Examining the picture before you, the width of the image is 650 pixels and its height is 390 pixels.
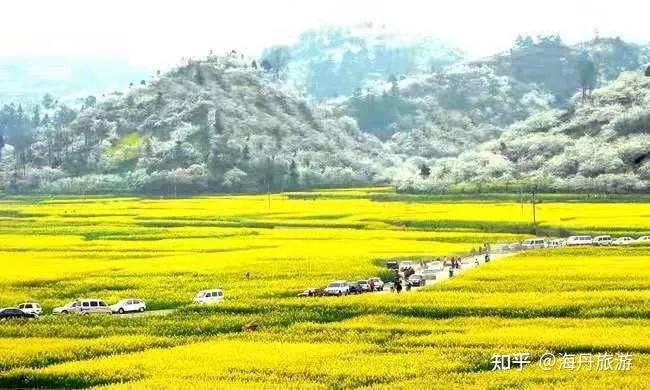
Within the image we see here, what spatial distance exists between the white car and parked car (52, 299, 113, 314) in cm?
41

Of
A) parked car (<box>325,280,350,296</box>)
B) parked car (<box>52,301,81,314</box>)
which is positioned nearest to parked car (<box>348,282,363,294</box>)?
parked car (<box>325,280,350,296</box>)

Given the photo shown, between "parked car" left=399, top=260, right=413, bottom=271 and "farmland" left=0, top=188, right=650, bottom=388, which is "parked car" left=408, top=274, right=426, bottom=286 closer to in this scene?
"farmland" left=0, top=188, right=650, bottom=388

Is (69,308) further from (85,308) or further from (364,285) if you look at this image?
(364,285)

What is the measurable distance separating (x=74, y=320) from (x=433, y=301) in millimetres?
20597

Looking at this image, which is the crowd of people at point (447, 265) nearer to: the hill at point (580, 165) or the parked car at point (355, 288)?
the parked car at point (355, 288)

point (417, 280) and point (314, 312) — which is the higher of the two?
point (417, 280)

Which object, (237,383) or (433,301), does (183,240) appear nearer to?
(433,301)

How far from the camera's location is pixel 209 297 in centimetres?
6588

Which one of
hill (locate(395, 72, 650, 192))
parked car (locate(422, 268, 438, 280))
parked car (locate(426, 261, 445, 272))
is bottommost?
parked car (locate(426, 261, 445, 272))

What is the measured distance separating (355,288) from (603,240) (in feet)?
116

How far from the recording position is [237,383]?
43469 millimetres

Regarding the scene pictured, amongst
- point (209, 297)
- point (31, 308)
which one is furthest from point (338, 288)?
point (31, 308)

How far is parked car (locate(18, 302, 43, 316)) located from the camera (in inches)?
2436

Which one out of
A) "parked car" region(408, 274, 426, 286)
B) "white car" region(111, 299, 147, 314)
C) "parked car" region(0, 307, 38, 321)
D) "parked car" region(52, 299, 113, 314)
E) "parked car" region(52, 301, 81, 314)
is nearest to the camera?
"parked car" region(0, 307, 38, 321)
